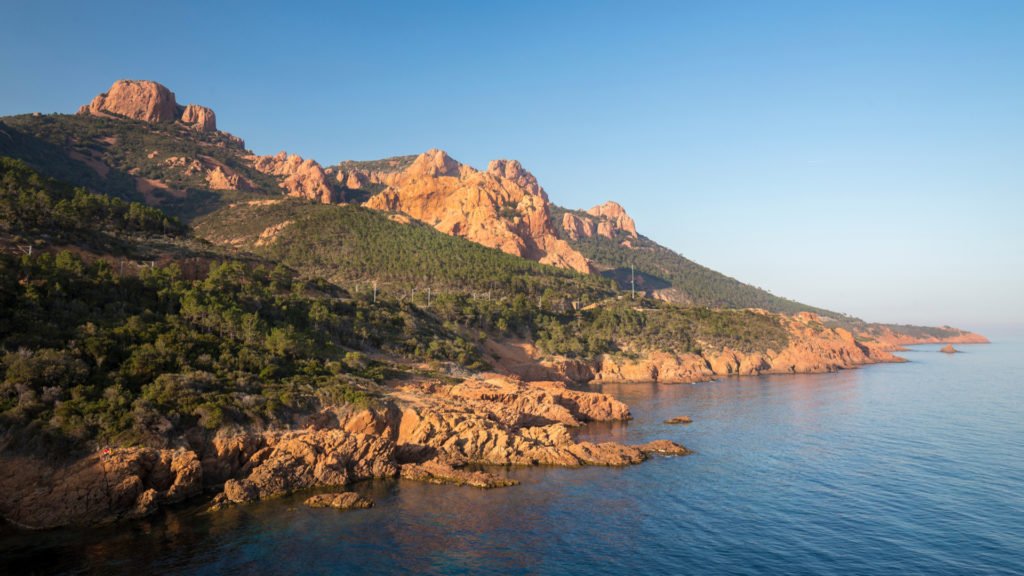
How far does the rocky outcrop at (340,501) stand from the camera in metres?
33.6

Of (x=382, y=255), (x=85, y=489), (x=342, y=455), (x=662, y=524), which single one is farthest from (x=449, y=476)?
(x=382, y=255)

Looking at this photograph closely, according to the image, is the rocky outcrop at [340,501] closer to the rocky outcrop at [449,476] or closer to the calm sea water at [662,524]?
the calm sea water at [662,524]

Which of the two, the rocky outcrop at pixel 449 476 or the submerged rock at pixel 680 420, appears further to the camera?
the submerged rock at pixel 680 420

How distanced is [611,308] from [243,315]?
286 feet

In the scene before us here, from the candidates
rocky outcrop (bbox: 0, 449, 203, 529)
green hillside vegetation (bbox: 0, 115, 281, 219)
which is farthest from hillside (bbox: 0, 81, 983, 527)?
green hillside vegetation (bbox: 0, 115, 281, 219)

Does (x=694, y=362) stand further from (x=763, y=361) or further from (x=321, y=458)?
(x=321, y=458)

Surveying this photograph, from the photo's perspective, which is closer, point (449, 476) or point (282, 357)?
point (449, 476)

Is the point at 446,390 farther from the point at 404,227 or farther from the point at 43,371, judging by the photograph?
the point at 404,227

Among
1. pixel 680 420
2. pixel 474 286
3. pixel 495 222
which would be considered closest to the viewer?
pixel 680 420

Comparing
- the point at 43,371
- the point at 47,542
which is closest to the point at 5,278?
the point at 43,371

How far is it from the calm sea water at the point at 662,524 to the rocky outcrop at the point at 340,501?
2.40 ft

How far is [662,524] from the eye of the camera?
1262 inches

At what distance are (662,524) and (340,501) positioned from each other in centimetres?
1798

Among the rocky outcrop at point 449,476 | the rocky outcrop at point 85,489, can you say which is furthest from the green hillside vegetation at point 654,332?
the rocky outcrop at point 85,489
